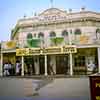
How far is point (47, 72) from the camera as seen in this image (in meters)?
26.8

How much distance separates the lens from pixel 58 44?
82.4 ft

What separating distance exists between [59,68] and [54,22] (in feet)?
17.9

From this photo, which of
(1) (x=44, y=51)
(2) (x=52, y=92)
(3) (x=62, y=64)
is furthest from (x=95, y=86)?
(3) (x=62, y=64)

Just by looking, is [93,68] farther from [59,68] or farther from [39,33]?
[39,33]

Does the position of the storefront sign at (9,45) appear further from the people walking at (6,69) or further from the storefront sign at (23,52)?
the people walking at (6,69)

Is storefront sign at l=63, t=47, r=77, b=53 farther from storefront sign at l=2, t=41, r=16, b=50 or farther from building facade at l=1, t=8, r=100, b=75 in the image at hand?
storefront sign at l=2, t=41, r=16, b=50

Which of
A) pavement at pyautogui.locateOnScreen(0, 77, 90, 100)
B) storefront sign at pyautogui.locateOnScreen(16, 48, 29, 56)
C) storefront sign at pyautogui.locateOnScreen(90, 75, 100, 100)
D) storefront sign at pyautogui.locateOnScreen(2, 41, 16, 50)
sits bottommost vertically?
pavement at pyautogui.locateOnScreen(0, 77, 90, 100)

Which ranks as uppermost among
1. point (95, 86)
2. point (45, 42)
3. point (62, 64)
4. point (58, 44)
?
point (45, 42)

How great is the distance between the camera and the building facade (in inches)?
968

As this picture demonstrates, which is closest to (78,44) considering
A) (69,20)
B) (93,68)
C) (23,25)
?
(93,68)

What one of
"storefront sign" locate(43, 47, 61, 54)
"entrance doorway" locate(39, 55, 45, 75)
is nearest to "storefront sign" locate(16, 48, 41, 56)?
"storefront sign" locate(43, 47, 61, 54)

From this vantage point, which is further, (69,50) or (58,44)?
(58,44)

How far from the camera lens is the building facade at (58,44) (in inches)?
968

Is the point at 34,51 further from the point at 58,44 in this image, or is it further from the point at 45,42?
the point at 58,44
